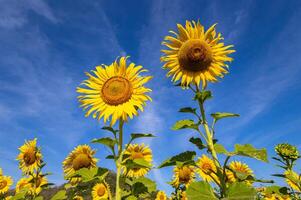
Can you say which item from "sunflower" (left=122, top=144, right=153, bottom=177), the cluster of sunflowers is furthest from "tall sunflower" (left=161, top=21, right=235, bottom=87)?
"sunflower" (left=122, top=144, right=153, bottom=177)

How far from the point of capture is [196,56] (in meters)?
7.33

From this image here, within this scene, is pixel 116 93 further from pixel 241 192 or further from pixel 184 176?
pixel 184 176

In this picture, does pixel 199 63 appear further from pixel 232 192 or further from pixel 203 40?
pixel 232 192

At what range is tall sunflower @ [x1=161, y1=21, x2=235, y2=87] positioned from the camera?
738cm

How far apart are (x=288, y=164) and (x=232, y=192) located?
428 cm

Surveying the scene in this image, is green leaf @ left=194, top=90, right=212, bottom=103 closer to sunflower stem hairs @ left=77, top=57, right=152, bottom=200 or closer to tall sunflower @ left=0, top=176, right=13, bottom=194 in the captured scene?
sunflower stem hairs @ left=77, top=57, right=152, bottom=200

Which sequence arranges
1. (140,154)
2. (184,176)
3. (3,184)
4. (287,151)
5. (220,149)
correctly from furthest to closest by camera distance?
(3,184) < (184,176) < (140,154) < (287,151) < (220,149)

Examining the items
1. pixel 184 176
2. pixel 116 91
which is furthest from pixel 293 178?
pixel 184 176

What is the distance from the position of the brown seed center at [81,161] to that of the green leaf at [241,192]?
7.20 m

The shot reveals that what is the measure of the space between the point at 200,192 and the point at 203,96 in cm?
183

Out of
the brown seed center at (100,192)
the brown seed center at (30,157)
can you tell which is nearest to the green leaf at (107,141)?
the brown seed center at (30,157)

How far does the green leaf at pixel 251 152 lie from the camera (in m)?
5.48

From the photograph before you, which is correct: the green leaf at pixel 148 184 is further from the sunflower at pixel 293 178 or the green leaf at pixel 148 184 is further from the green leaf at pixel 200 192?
the sunflower at pixel 293 178

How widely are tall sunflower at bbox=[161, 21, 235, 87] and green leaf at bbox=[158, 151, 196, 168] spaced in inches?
66.6
